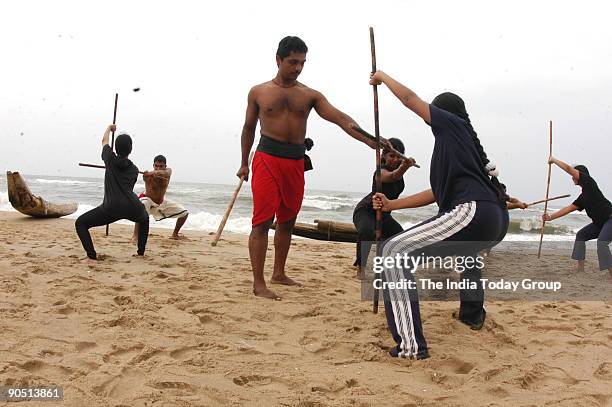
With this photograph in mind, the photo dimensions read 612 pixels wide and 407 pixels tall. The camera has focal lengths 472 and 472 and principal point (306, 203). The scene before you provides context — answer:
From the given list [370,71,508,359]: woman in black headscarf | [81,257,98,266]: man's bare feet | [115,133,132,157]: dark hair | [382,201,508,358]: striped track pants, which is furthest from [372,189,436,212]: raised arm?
[115,133,132,157]: dark hair

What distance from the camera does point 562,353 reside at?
288cm

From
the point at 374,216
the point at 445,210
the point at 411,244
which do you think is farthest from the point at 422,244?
the point at 374,216

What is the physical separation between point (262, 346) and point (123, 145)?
136 inches

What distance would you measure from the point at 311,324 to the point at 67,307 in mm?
1674

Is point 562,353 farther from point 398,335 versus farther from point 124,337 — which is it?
point 124,337

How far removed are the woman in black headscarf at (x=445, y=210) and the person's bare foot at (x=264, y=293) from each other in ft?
4.13

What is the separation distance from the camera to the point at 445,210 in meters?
2.89

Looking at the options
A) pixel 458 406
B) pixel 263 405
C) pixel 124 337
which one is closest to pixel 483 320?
pixel 458 406

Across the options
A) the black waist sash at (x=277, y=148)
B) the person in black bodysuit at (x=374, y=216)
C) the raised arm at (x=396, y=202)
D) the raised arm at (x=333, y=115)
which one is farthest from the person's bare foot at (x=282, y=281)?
the raised arm at (x=396, y=202)

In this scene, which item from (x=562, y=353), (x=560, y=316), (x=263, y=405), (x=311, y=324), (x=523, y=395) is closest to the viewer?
(x=263, y=405)

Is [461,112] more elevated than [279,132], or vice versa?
[461,112]

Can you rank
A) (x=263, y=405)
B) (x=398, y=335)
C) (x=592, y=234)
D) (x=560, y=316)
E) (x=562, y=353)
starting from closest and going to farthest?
1. (x=263, y=405)
2. (x=398, y=335)
3. (x=562, y=353)
4. (x=560, y=316)
5. (x=592, y=234)

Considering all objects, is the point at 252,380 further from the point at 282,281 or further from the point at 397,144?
the point at 397,144

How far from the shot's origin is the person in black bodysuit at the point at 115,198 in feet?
16.7
